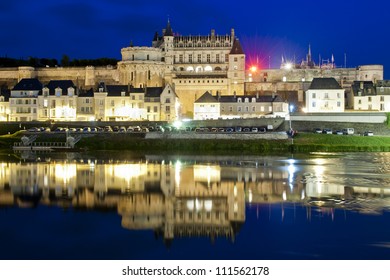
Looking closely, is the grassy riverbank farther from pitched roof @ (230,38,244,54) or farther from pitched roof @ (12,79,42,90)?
pitched roof @ (230,38,244,54)

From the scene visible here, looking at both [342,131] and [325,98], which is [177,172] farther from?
[325,98]

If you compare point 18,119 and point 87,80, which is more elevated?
point 87,80

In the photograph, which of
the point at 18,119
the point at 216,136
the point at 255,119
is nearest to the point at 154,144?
the point at 216,136

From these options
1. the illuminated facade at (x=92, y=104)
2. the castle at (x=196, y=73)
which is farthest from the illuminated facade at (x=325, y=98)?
the illuminated facade at (x=92, y=104)

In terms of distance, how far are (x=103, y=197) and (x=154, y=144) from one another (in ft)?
76.0

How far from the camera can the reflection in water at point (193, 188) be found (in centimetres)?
1808

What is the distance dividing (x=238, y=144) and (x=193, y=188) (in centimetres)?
2074

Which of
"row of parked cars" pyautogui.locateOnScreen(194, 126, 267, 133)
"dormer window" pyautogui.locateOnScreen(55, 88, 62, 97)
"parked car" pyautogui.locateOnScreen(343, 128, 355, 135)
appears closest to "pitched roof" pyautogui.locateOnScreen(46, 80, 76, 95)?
"dormer window" pyautogui.locateOnScreen(55, 88, 62, 97)

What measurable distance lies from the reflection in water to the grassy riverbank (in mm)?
7468

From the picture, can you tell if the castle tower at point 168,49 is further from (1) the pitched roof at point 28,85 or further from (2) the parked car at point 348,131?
(2) the parked car at point 348,131

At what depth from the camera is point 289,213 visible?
18.5m

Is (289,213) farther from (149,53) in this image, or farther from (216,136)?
(149,53)

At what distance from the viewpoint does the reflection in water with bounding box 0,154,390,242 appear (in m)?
18.1

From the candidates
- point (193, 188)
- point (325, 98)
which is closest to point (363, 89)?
point (325, 98)
